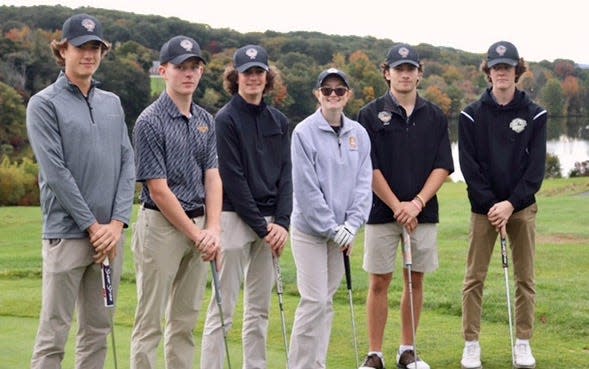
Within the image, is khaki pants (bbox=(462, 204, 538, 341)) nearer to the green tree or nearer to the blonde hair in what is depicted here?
the blonde hair

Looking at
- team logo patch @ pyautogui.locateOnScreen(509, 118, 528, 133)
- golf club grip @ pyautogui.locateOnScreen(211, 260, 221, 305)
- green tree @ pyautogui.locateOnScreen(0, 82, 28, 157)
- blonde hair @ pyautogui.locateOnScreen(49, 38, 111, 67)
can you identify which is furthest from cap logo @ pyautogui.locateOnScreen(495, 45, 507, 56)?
green tree @ pyautogui.locateOnScreen(0, 82, 28, 157)

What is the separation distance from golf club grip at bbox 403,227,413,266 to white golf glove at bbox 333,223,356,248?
2.25 ft

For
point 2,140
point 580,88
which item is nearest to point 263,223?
point 2,140

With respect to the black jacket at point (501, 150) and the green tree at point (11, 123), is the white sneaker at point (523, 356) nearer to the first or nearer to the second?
the black jacket at point (501, 150)

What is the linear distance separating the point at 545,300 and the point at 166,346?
463 centimetres

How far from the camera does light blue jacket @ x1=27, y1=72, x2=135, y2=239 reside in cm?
474

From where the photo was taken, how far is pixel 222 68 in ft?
134

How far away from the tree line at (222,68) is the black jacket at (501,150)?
865 inches

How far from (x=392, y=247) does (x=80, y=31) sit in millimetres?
2841

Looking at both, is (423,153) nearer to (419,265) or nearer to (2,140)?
(419,265)

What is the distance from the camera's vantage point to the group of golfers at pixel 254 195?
193 inches

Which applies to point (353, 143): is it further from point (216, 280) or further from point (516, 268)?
point (516, 268)

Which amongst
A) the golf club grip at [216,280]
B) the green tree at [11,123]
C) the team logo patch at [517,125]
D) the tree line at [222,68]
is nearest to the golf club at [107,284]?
the golf club grip at [216,280]

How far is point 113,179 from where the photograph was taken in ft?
16.4
